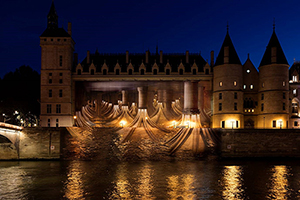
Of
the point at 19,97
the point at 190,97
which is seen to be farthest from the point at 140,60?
the point at 19,97

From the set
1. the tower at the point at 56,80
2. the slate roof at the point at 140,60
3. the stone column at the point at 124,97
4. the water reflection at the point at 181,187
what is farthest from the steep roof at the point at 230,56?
the water reflection at the point at 181,187

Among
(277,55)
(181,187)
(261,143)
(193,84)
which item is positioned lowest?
(181,187)

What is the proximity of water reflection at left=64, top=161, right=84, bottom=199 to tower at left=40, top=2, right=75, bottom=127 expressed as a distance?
54.4 ft

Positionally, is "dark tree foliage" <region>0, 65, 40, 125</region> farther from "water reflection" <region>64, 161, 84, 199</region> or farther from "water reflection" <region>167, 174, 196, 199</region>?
"water reflection" <region>167, 174, 196, 199</region>

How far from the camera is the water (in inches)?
1305

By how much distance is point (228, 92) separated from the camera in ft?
208

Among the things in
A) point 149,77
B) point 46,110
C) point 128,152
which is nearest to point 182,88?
point 149,77

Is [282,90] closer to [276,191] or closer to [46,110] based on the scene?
[276,191]

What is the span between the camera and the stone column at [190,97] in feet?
214

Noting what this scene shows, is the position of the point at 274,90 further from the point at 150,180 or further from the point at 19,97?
the point at 19,97

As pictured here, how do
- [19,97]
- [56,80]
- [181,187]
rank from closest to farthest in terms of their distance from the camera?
[181,187] < [56,80] < [19,97]

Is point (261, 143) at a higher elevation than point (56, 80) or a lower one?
lower

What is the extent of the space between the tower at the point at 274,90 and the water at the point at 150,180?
11.8m

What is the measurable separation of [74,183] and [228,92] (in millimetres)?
34209
